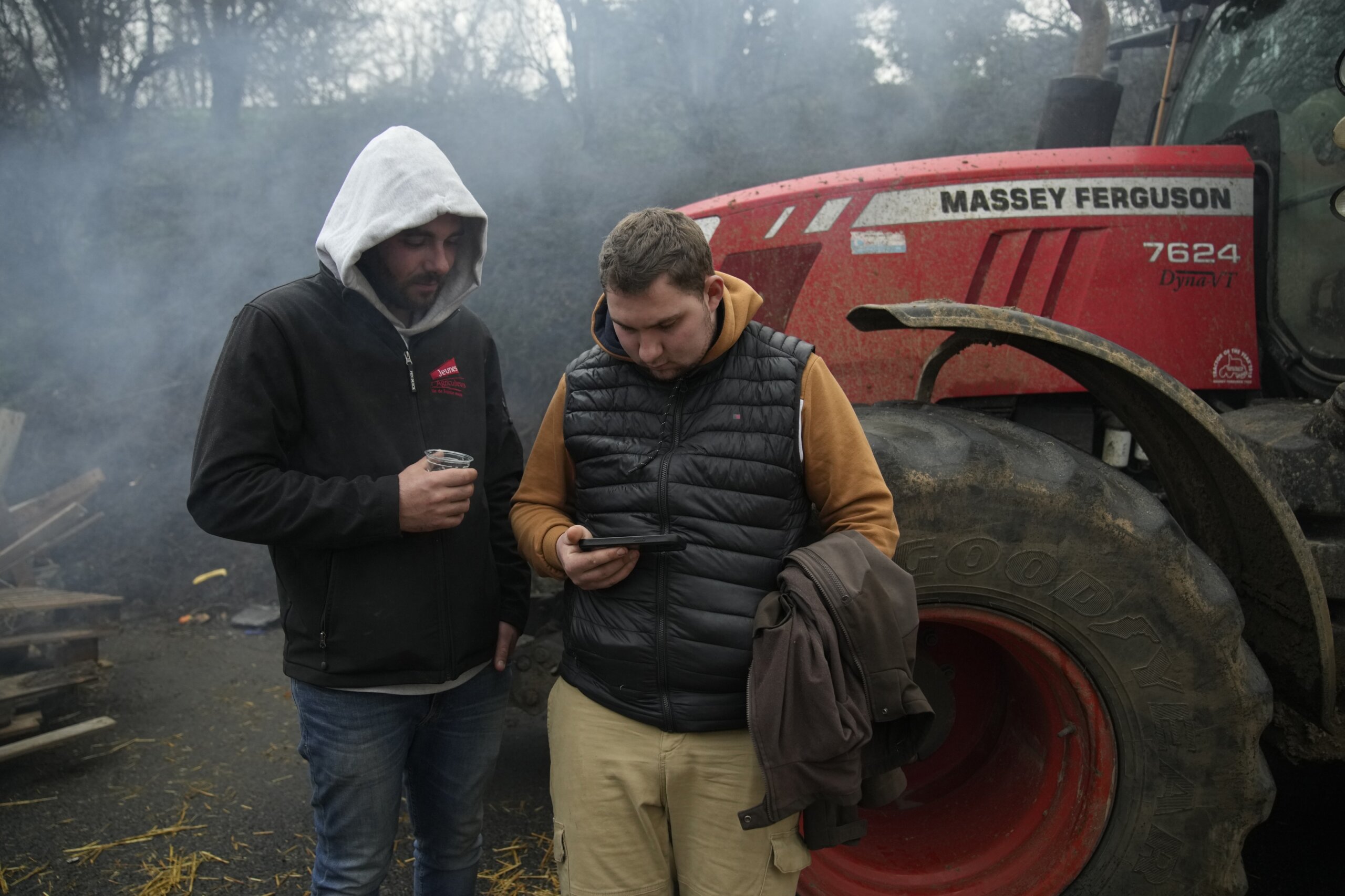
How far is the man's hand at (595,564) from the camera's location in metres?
1.74

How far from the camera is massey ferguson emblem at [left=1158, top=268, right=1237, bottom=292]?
2.86m

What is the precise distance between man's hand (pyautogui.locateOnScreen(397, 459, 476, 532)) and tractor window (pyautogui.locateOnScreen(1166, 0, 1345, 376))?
2706 mm

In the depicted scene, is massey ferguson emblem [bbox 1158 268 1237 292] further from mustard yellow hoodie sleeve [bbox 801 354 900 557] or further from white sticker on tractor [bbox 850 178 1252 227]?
mustard yellow hoodie sleeve [bbox 801 354 900 557]

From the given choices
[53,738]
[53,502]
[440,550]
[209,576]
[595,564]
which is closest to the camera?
[595,564]

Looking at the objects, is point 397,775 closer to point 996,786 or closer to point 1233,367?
point 996,786

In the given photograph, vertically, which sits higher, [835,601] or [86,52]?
[86,52]

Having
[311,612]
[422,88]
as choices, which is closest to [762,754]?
[311,612]

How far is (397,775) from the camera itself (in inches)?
79.2

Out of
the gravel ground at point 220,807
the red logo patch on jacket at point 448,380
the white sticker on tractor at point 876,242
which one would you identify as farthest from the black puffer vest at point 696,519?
the gravel ground at point 220,807

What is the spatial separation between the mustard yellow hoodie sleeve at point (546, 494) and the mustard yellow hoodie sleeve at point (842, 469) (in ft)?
1.77

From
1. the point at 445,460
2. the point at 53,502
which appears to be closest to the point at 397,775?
the point at 445,460

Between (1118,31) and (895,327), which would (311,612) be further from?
(1118,31)

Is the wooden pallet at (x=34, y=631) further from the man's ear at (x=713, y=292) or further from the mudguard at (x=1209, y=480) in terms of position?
the mudguard at (x=1209, y=480)

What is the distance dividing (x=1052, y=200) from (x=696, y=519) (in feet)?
5.87
